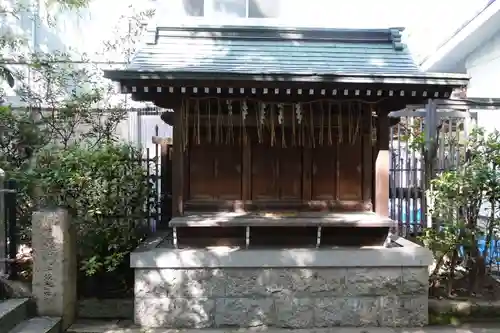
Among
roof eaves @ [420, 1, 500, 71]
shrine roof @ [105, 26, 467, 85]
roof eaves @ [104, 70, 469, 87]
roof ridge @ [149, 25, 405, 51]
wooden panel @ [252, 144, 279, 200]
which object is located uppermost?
roof eaves @ [420, 1, 500, 71]

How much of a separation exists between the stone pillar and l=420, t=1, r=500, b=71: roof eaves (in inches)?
358

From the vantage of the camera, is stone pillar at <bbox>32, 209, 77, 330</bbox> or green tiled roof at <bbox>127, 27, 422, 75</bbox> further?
green tiled roof at <bbox>127, 27, 422, 75</bbox>

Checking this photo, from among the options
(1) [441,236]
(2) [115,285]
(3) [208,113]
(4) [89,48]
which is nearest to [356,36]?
(3) [208,113]

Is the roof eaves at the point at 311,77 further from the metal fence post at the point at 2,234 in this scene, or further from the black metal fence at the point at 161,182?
the black metal fence at the point at 161,182

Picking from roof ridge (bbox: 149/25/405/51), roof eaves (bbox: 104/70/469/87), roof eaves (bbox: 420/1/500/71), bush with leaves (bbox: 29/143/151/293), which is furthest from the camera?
roof eaves (bbox: 420/1/500/71)

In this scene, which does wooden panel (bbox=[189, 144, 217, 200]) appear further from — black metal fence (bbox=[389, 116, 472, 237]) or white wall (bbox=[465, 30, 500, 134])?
white wall (bbox=[465, 30, 500, 134])

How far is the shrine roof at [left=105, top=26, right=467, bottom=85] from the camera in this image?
576cm

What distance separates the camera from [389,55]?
Result: 7203mm

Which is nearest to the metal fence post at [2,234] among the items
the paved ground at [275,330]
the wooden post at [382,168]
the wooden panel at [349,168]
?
the paved ground at [275,330]

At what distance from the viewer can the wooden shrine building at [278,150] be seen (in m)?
6.27

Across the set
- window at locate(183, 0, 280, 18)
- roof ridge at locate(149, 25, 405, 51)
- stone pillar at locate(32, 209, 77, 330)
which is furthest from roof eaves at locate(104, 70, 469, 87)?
window at locate(183, 0, 280, 18)

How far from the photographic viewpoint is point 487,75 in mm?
10523

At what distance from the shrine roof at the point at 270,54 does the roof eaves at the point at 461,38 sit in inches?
113

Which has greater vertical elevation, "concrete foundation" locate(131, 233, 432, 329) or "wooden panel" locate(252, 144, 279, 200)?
"wooden panel" locate(252, 144, 279, 200)
